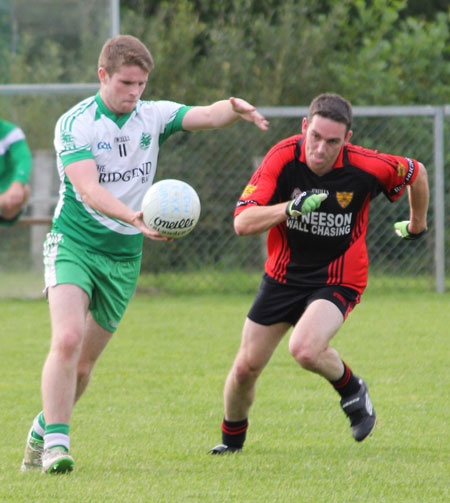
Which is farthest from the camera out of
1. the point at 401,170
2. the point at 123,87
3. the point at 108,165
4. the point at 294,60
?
the point at 294,60

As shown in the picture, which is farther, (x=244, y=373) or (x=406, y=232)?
(x=406, y=232)

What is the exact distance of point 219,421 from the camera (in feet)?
19.8

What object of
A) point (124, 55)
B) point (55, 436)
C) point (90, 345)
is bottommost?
point (55, 436)

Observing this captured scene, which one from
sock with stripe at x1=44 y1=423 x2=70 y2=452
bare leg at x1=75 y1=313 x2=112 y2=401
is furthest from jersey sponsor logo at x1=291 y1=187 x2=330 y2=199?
sock with stripe at x1=44 y1=423 x2=70 y2=452

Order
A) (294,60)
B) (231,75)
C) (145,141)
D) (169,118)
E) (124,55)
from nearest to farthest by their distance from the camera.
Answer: (124,55)
(145,141)
(169,118)
(231,75)
(294,60)

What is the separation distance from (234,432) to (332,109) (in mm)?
1796

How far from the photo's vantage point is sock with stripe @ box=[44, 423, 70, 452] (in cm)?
462

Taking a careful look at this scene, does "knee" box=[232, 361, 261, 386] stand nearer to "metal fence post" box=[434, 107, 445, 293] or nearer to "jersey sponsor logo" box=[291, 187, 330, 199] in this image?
"jersey sponsor logo" box=[291, 187, 330, 199]

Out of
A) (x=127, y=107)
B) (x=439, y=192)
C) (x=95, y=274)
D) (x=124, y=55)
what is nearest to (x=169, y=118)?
(x=127, y=107)

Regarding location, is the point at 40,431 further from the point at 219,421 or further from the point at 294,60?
the point at 294,60

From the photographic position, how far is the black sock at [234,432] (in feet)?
17.5

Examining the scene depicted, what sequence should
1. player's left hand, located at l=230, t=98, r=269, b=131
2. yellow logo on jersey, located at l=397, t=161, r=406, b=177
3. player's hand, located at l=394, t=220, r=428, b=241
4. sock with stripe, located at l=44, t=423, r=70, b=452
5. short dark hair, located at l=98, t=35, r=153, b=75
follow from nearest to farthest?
sock with stripe, located at l=44, t=423, r=70, b=452 → short dark hair, located at l=98, t=35, r=153, b=75 → player's left hand, located at l=230, t=98, r=269, b=131 → yellow logo on jersey, located at l=397, t=161, r=406, b=177 → player's hand, located at l=394, t=220, r=428, b=241

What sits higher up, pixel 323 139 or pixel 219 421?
pixel 323 139

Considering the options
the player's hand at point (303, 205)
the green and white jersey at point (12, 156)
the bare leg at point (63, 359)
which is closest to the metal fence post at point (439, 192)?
the player's hand at point (303, 205)
